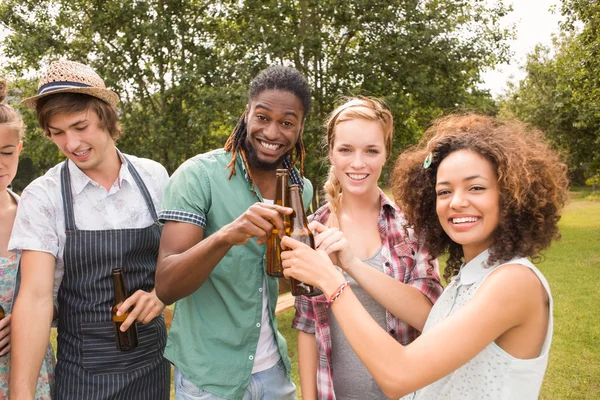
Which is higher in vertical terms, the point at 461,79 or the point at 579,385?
the point at 461,79

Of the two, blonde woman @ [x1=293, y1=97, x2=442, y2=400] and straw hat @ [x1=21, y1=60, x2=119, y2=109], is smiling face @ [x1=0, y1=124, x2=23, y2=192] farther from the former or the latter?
blonde woman @ [x1=293, y1=97, x2=442, y2=400]

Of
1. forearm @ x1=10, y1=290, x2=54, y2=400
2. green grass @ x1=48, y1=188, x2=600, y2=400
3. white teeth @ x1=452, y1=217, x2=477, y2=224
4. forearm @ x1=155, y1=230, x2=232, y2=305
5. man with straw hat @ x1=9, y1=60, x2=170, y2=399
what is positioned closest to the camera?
white teeth @ x1=452, y1=217, x2=477, y2=224

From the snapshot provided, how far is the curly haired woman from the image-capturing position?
1.89m

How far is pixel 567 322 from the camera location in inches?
367

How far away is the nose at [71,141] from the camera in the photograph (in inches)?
105

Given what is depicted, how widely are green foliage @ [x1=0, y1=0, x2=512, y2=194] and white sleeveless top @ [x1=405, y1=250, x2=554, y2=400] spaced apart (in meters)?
9.59

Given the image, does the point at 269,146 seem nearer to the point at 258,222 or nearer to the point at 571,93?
the point at 258,222

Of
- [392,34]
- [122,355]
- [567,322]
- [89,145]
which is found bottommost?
[567,322]

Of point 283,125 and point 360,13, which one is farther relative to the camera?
point 360,13

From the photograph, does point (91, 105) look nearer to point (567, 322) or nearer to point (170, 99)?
point (567, 322)

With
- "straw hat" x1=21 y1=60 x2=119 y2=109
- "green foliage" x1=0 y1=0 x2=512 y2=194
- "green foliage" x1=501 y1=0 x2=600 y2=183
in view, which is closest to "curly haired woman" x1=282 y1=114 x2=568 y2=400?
"straw hat" x1=21 y1=60 x2=119 y2=109

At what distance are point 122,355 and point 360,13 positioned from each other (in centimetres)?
1157

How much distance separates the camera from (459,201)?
6.95ft

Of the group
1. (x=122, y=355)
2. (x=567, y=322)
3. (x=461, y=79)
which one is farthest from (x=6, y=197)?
(x=461, y=79)
